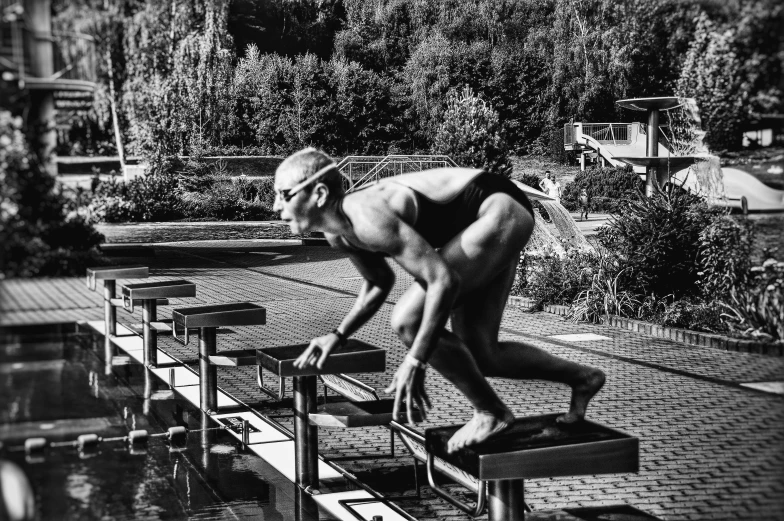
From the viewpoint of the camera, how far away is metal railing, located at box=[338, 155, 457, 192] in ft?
14.5

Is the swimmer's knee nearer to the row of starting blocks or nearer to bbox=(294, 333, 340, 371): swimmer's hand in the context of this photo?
the row of starting blocks

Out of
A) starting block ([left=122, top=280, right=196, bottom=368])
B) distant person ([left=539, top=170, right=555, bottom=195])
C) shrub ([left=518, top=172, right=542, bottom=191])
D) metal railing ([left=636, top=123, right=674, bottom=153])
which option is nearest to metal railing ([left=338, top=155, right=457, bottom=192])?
shrub ([left=518, top=172, right=542, bottom=191])

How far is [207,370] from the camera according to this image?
5.33 meters

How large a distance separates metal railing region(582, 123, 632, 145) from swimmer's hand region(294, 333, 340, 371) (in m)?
1.91

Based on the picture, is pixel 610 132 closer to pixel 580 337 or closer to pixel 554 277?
pixel 580 337

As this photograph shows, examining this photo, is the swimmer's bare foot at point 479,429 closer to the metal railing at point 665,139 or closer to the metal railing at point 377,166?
the metal railing at point 665,139

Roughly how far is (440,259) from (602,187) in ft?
11.1

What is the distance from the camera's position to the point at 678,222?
8094 mm

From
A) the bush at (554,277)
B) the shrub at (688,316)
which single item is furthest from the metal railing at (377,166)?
the bush at (554,277)

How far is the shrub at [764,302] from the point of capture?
2760mm

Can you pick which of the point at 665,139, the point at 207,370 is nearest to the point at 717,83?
the point at 665,139

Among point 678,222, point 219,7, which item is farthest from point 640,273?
point 219,7

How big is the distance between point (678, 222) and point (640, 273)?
62cm

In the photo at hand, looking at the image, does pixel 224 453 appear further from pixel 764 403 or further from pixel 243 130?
pixel 764 403
